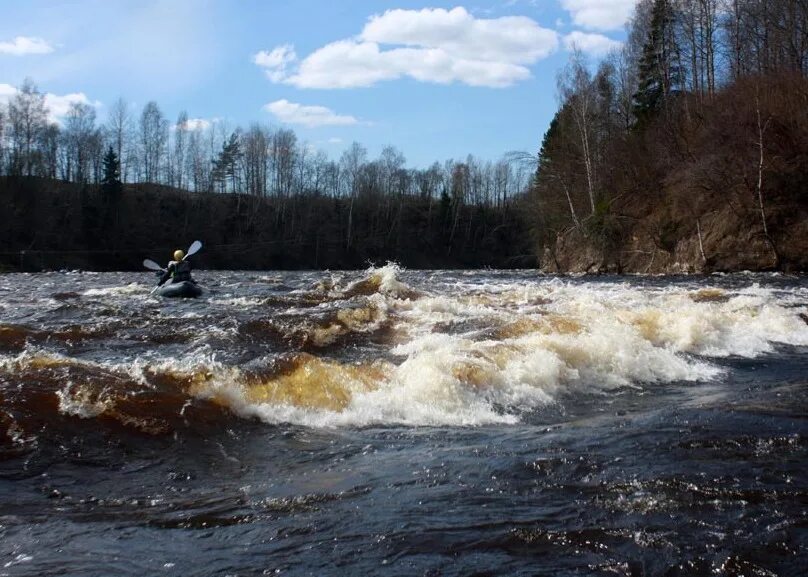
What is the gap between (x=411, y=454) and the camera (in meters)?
4.74

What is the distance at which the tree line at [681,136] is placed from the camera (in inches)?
967

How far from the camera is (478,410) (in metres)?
6.06

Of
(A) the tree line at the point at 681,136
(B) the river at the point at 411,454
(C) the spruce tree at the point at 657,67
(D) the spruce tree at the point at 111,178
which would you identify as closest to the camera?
(B) the river at the point at 411,454

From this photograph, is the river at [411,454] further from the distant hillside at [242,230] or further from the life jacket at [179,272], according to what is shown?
the distant hillside at [242,230]

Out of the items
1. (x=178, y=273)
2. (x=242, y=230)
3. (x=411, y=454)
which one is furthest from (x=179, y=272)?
(x=242, y=230)

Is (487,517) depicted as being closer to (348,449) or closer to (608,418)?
(348,449)

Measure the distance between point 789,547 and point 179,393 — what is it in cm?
479

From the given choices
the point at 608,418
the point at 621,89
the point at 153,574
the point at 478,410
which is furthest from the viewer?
the point at 621,89

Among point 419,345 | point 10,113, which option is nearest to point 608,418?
point 419,345

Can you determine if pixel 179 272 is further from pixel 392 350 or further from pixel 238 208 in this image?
pixel 238 208

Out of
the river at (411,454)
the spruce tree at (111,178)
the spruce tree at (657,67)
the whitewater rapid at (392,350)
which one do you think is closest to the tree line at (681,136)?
the spruce tree at (657,67)

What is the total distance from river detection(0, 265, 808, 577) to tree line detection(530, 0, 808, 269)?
17481 mm

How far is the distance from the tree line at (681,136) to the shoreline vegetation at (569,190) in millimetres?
83

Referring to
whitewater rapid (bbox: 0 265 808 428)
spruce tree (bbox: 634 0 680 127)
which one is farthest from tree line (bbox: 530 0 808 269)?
whitewater rapid (bbox: 0 265 808 428)
